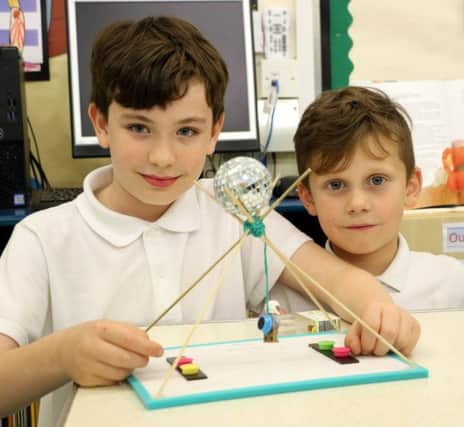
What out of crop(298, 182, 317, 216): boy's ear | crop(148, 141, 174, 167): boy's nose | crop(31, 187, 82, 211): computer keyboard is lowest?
crop(31, 187, 82, 211): computer keyboard

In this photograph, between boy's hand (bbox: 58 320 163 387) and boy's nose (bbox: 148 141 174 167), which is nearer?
boy's hand (bbox: 58 320 163 387)

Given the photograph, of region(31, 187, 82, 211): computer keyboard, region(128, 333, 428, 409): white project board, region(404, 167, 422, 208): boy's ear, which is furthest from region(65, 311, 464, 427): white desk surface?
region(31, 187, 82, 211): computer keyboard

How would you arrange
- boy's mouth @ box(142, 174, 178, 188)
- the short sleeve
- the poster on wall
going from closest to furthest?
1. the short sleeve
2. boy's mouth @ box(142, 174, 178, 188)
3. the poster on wall

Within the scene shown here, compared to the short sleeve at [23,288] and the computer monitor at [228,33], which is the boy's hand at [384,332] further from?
the computer monitor at [228,33]

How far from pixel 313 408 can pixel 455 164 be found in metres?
1.56

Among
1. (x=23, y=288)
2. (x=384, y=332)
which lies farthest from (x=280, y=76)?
(x=384, y=332)

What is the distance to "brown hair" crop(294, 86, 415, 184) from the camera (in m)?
1.22

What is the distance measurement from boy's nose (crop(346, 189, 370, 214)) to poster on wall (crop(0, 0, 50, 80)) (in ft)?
4.13

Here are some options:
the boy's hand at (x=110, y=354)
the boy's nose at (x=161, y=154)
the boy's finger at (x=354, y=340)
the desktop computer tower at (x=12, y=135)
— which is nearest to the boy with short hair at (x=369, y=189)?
the boy's nose at (x=161, y=154)

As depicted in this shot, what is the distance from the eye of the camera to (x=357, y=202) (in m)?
1.19

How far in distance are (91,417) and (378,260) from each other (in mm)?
839

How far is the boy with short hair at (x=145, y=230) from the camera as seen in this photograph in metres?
1.01

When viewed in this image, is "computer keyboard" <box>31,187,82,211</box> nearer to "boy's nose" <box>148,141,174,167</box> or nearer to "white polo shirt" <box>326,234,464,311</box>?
"boy's nose" <box>148,141,174,167</box>

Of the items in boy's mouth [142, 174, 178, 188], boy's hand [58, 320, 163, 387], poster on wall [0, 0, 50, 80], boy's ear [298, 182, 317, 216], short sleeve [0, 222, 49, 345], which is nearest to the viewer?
boy's hand [58, 320, 163, 387]
